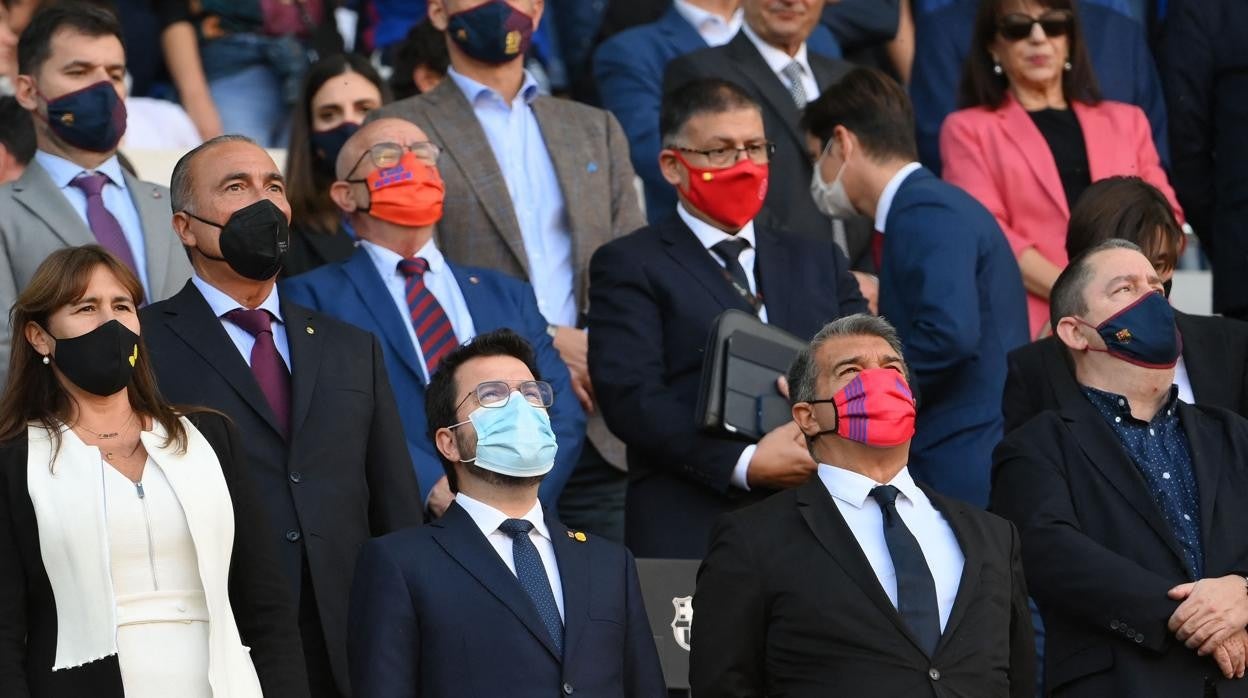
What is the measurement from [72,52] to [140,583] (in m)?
2.62

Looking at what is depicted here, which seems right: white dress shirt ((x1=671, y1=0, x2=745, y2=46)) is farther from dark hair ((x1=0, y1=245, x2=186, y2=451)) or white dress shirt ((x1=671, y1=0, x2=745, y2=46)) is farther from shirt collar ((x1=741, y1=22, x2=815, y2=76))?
dark hair ((x1=0, y1=245, x2=186, y2=451))

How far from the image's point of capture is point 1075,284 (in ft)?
20.7

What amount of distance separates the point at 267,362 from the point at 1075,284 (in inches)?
94.5

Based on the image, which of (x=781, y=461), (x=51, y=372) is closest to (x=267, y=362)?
(x=51, y=372)

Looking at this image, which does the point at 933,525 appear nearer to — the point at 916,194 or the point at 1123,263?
the point at 1123,263

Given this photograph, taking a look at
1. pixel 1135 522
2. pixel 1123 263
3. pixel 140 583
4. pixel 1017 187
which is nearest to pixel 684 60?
pixel 1017 187

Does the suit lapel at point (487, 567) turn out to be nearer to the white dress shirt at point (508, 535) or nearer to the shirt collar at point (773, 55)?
the white dress shirt at point (508, 535)

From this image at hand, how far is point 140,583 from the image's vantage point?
5.21 m

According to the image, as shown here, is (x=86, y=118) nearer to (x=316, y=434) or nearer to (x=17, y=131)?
(x=17, y=131)

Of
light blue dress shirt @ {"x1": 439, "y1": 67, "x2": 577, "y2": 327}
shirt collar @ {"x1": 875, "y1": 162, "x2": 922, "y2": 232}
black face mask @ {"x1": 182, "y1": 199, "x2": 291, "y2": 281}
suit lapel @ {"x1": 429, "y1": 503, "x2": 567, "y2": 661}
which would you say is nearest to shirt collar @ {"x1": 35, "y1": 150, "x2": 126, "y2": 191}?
black face mask @ {"x1": 182, "y1": 199, "x2": 291, "y2": 281}

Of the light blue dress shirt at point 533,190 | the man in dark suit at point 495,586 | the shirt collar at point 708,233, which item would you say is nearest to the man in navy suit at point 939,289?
the shirt collar at point 708,233

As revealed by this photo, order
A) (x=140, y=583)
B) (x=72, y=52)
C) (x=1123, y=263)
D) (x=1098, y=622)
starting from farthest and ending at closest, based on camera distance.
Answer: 1. (x=72, y=52)
2. (x=1123, y=263)
3. (x=1098, y=622)
4. (x=140, y=583)

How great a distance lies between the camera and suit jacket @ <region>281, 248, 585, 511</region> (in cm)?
681

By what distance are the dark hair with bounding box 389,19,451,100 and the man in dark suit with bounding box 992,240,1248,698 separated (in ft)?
11.8
